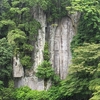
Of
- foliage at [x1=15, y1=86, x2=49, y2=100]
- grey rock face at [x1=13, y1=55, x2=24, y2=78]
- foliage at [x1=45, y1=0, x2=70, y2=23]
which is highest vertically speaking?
foliage at [x1=45, y1=0, x2=70, y2=23]

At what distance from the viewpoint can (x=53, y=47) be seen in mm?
17703

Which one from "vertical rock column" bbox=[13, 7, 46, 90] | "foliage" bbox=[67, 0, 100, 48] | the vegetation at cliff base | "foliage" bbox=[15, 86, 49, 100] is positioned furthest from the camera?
"vertical rock column" bbox=[13, 7, 46, 90]

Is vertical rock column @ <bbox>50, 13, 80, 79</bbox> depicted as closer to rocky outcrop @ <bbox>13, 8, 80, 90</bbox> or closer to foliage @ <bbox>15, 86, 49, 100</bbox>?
rocky outcrop @ <bbox>13, 8, 80, 90</bbox>

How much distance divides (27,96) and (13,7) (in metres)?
5.03

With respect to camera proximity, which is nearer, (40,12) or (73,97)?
(73,97)

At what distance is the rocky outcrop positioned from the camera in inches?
676

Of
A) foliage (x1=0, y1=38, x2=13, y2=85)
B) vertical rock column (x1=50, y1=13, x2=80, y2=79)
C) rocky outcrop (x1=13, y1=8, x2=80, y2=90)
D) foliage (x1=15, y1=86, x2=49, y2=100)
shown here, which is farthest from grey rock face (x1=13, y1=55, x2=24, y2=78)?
vertical rock column (x1=50, y1=13, x2=80, y2=79)

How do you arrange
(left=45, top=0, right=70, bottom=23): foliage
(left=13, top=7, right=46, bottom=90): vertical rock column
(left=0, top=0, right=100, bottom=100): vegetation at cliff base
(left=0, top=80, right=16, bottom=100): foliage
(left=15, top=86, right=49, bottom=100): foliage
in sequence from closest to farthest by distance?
(left=0, top=0, right=100, bottom=100): vegetation at cliff base
(left=0, top=80, right=16, bottom=100): foliage
(left=15, top=86, right=49, bottom=100): foliage
(left=13, top=7, right=46, bottom=90): vertical rock column
(left=45, top=0, right=70, bottom=23): foliage

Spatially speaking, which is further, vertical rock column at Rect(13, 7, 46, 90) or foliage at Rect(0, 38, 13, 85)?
vertical rock column at Rect(13, 7, 46, 90)

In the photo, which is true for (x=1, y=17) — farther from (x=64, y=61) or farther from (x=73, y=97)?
(x=73, y=97)

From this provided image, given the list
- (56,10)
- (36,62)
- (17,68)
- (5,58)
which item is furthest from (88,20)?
(5,58)

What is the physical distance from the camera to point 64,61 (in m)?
17.5

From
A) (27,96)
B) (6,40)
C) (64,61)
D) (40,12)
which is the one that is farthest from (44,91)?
(40,12)

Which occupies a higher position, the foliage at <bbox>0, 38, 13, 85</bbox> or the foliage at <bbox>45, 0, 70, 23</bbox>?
the foliage at <bbox>45, 0, 70, 23</bbox>
